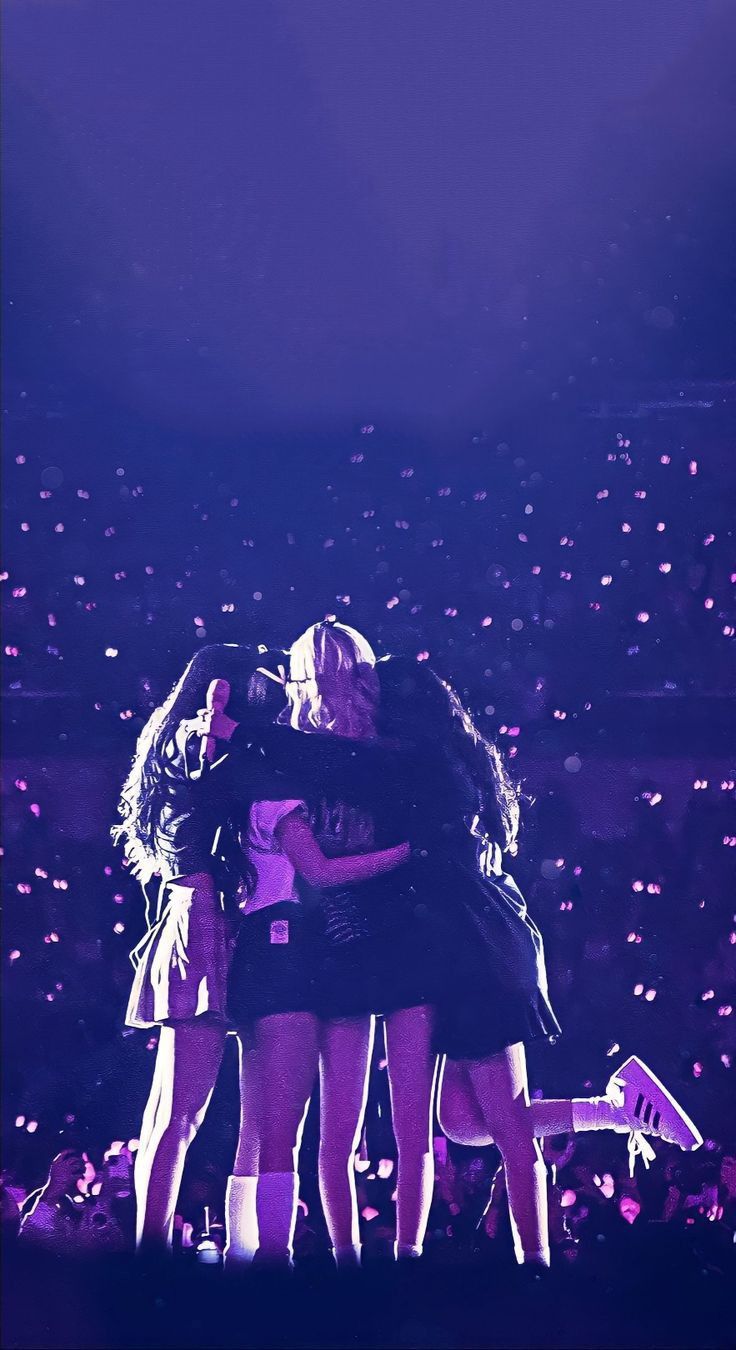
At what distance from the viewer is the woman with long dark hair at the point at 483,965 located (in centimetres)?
233

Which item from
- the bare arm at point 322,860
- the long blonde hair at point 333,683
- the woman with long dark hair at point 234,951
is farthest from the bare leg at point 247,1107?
the long blonde hair at point 333,683

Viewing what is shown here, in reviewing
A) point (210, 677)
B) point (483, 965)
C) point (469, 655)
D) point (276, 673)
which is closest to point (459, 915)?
point (483, 965)

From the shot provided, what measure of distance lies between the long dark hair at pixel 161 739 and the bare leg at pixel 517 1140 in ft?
Result: 3.62

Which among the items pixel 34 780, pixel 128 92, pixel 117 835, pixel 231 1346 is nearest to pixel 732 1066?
pixel 231 1346

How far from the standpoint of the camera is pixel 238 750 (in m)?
2.39

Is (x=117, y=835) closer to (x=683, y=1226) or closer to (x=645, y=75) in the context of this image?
(x=683, y=1226)

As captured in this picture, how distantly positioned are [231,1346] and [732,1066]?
5.13 ft

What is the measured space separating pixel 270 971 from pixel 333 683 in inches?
31.9

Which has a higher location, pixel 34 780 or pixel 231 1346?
pixel 34 780

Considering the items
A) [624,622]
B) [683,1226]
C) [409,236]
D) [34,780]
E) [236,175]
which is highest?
[236,175]

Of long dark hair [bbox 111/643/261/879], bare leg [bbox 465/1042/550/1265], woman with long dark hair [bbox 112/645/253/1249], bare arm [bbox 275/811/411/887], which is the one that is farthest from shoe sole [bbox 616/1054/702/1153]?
long dark hair [bbox 111/643/261/879]

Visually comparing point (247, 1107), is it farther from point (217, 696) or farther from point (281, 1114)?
point (217, 696)

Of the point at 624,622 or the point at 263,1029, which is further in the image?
the point at 624,622

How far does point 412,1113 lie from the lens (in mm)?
2322
